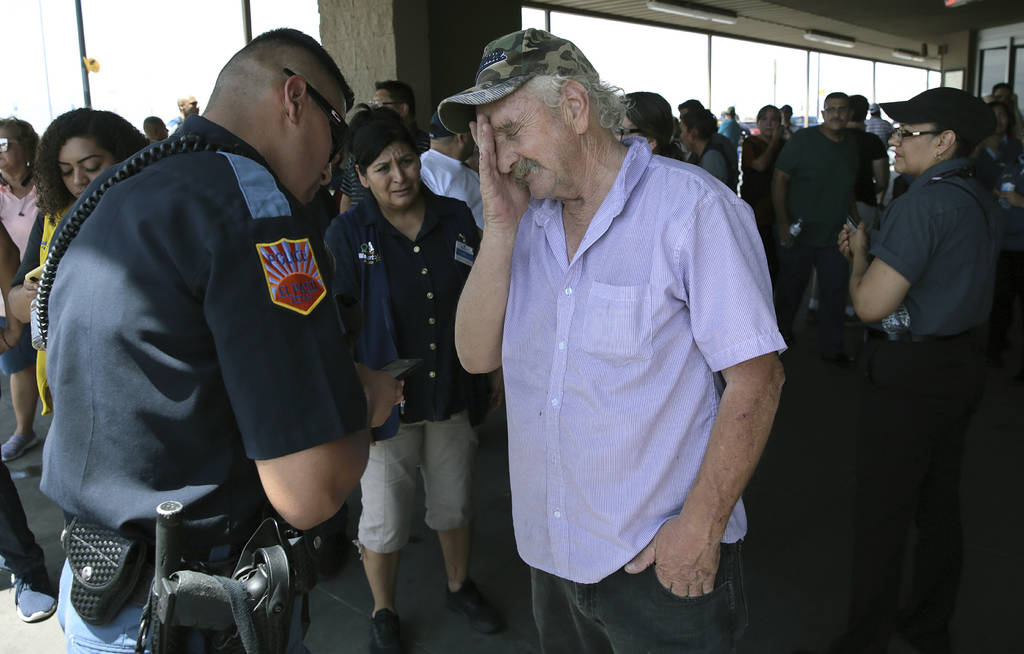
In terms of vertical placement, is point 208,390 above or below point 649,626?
above

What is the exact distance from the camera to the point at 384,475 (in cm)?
267

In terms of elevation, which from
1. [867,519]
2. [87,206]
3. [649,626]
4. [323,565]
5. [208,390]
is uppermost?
[87,206]

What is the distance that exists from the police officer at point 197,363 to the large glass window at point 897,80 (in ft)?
92.5

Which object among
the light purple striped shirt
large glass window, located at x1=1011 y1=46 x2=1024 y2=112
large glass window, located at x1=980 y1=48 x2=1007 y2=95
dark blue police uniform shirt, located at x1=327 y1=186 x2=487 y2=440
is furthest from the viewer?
large glass window, located at x1=980 y1=48 x2=1007 y2=95

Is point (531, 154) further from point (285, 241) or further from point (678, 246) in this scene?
point (285, 241)

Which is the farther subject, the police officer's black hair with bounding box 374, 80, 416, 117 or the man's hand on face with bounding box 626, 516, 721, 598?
the police officer's black hair with bounding box 374, 80, 416, 117

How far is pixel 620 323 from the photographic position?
1.41 metres

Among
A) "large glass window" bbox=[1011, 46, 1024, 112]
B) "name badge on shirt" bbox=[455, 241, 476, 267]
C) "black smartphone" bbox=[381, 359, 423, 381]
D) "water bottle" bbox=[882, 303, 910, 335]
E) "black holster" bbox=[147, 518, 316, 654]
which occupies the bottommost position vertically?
"black holster" bbox=[147, 518, 316, 654]

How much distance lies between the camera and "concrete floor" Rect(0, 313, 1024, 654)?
2727mm

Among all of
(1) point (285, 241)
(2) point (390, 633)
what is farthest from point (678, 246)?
(2) point (390, 633)

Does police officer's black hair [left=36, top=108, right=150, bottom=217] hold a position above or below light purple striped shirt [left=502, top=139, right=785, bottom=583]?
above

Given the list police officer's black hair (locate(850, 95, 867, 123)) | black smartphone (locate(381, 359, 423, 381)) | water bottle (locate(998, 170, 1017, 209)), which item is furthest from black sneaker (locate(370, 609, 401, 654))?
police officer's black hair (locate(850, 95, 867, 123))

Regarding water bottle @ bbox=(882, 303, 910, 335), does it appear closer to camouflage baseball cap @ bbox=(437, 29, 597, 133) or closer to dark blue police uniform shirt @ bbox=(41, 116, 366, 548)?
camouflage baseball cap @ bbox=(437, 29, 597, 133)

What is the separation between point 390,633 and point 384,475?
56 cm
